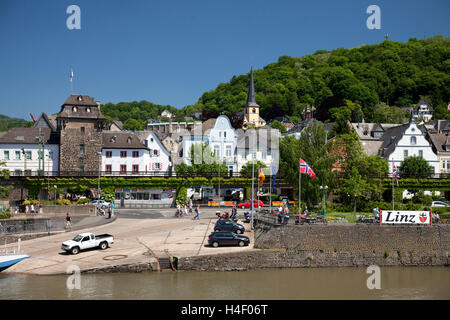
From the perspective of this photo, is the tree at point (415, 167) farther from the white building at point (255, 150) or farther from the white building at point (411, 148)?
the white building at point (255, 150)

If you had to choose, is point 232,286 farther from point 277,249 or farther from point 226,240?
point 277,249

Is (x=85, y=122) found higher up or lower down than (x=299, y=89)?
lower down

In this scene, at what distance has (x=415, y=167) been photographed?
227 feet

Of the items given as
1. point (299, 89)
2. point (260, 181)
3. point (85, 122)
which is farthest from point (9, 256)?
point (299, 89)

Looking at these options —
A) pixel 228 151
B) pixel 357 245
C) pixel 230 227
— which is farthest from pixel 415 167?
pixel 230 227

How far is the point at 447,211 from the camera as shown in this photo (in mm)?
49312

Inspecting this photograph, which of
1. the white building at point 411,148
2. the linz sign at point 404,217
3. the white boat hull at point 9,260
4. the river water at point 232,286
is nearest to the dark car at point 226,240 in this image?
the river water at point 232,286

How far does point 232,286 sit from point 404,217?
18.3m

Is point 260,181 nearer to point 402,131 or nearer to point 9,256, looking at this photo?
point 9,256

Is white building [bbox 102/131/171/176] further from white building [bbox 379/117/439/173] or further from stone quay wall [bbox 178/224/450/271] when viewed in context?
white building [bbox 379/117/439/173]

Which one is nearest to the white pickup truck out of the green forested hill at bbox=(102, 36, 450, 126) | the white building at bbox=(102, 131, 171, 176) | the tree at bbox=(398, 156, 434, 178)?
the white building at bbox=(102, 131, 171, 176)

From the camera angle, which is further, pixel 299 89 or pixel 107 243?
pixel 299 89

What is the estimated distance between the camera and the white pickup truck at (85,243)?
115 ft
